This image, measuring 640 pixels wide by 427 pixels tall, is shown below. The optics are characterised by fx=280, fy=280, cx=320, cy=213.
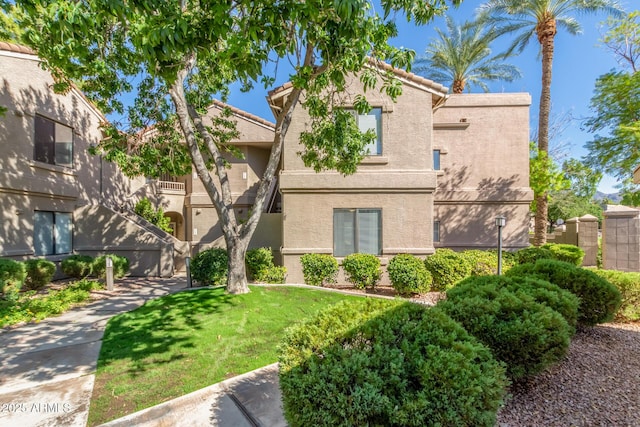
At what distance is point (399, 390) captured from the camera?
2.50m

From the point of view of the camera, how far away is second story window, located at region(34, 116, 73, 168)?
11609mm

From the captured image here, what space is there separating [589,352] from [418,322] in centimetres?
419

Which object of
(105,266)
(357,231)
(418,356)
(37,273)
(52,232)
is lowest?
(105,266)

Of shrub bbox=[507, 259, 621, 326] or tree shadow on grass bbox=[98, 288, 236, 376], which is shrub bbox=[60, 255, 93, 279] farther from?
shrub bbox=[507, 259, 621, 326]

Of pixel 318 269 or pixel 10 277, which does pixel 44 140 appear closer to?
pixel 10 277

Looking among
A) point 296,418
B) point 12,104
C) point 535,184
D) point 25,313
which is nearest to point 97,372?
point 296,418

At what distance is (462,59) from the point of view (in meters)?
18.4

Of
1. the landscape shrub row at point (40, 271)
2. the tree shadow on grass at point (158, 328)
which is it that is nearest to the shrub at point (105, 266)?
the landscape shrub row at point (40, 271)

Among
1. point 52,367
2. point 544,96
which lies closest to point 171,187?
point 52,367

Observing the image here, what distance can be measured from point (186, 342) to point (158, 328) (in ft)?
3.93

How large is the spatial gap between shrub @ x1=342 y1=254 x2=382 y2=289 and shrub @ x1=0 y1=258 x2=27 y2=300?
33.4 feet

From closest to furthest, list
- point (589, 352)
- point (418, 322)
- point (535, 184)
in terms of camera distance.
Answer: point (418, 322) → point (589, 352) → point (535, 184)

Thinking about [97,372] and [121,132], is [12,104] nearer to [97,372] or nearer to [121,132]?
[121,132]

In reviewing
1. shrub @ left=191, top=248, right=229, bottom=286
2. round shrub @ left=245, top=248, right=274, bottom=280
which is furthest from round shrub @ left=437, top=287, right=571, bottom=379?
shrub @ left=191, top=248, right=229, bottom=286
